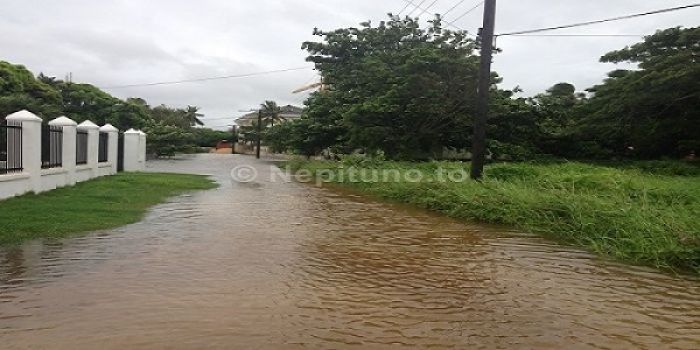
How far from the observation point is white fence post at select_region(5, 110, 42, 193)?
35.3 feet

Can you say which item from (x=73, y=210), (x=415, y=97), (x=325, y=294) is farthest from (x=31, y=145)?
(x=415, y=97)

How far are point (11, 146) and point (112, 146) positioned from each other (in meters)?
9.07

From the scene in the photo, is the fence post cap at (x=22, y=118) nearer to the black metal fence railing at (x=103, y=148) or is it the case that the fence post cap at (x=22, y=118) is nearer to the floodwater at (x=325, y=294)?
the floodwater at (x=325, y=294)

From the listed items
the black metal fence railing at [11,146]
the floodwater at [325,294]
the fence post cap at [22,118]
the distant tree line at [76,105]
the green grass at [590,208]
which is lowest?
the floodwater at [325,294]

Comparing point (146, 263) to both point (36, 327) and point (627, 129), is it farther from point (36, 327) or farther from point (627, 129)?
point (627, 129)

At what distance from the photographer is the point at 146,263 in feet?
20.5

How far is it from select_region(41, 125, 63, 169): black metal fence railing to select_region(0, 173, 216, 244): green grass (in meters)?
0.70

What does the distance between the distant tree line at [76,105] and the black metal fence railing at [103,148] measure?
393 inches

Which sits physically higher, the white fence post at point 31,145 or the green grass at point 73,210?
the white fence post at point 31,145

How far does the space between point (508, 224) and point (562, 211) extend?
3.67 ft

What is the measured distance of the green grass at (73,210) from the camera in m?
7.62

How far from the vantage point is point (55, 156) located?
12.8 meters

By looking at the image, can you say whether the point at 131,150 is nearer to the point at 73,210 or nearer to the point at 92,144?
the point at 92,144

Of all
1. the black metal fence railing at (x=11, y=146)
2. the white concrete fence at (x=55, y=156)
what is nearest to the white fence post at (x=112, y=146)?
the white concrete fence at (x=55, y=156)
